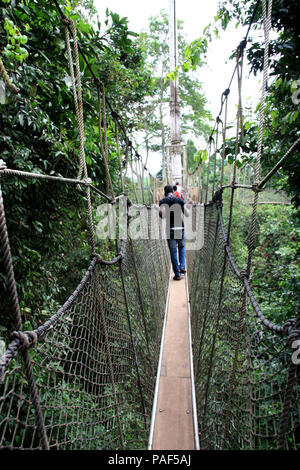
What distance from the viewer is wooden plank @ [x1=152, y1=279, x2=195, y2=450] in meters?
1.33

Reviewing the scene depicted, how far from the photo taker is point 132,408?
1.39 m

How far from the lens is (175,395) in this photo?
1591 mm

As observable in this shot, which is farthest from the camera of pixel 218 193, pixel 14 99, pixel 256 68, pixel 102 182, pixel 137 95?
pixel 137 95

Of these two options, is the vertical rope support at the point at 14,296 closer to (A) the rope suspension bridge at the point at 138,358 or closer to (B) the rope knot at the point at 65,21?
(A) the rope suspension bridge at the point at 138,358

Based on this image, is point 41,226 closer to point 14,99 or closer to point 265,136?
point 14,99

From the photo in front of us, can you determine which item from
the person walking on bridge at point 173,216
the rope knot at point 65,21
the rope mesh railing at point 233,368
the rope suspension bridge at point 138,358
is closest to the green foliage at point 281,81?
the rope suspension bridge at point 138,358

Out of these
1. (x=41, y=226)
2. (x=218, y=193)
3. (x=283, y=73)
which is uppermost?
(x=283, y=73)

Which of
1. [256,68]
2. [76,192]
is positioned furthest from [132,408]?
[256,68]

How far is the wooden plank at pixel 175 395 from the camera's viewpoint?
1.33m

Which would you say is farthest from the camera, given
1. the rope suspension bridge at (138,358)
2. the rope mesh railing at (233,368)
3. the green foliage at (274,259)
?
the green foliage at (274,259)

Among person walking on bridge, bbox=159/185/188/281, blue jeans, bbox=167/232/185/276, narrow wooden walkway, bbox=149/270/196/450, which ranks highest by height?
person walking on bridge, bbox=159/185/188/281

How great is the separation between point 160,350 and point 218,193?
3.63ft

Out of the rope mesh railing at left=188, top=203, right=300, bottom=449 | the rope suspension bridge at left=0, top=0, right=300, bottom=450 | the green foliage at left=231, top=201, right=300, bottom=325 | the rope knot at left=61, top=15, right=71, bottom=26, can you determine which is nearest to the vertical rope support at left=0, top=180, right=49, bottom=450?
the rope suspension bridge at left=0, top=0, right=300, bottom=450

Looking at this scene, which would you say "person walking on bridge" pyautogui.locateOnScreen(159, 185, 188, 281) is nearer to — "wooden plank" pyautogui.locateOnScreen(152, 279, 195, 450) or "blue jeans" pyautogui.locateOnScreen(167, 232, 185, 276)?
"blue jeans" pyautogui.locateOnScreen(167, 232, 185, 276)
